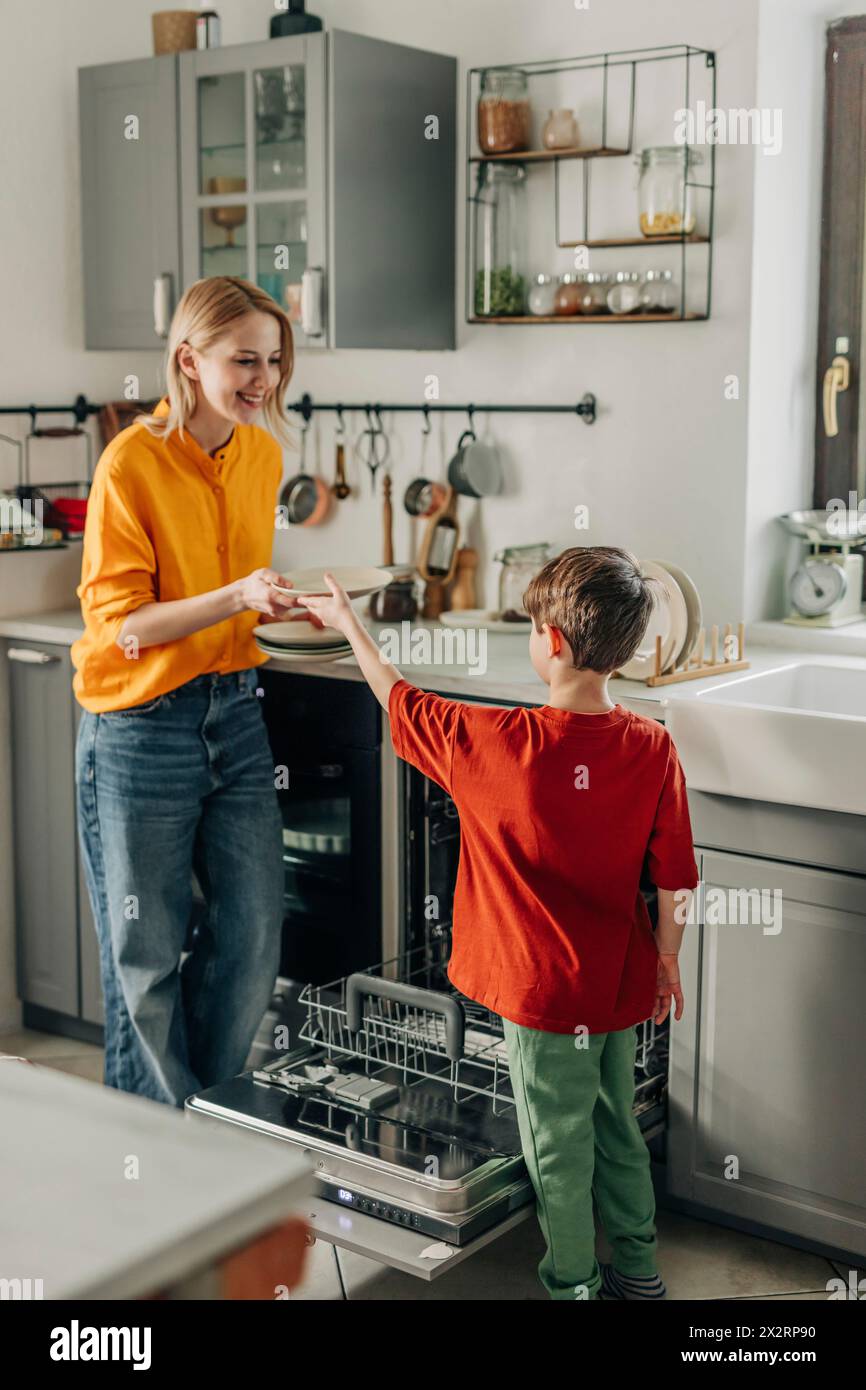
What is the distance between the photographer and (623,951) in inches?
81.8

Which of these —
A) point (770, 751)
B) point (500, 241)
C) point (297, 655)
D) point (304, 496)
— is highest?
point (500, 241)

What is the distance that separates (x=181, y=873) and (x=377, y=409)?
4.20 ft

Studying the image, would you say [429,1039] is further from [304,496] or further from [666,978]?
[304,496]

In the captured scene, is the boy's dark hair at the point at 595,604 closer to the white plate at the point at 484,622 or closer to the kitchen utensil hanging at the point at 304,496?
the white plate at the point at 484,622

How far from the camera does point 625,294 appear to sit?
290 centimetres

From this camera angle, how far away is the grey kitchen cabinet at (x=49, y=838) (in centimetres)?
321

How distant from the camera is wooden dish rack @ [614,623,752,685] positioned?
8.21ft

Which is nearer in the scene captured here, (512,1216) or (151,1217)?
(151,1217)

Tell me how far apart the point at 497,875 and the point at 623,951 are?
202 millimetres

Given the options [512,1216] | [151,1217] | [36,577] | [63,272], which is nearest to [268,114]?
[63,272]

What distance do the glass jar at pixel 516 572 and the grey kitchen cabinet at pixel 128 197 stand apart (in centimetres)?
91

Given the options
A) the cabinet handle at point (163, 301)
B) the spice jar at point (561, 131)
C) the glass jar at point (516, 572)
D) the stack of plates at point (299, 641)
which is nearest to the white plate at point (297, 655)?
the stack of plates at point (299, 641)

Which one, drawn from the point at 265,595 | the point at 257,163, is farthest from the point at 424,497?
the point at 265,595

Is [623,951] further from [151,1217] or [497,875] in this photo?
[151,1217]
